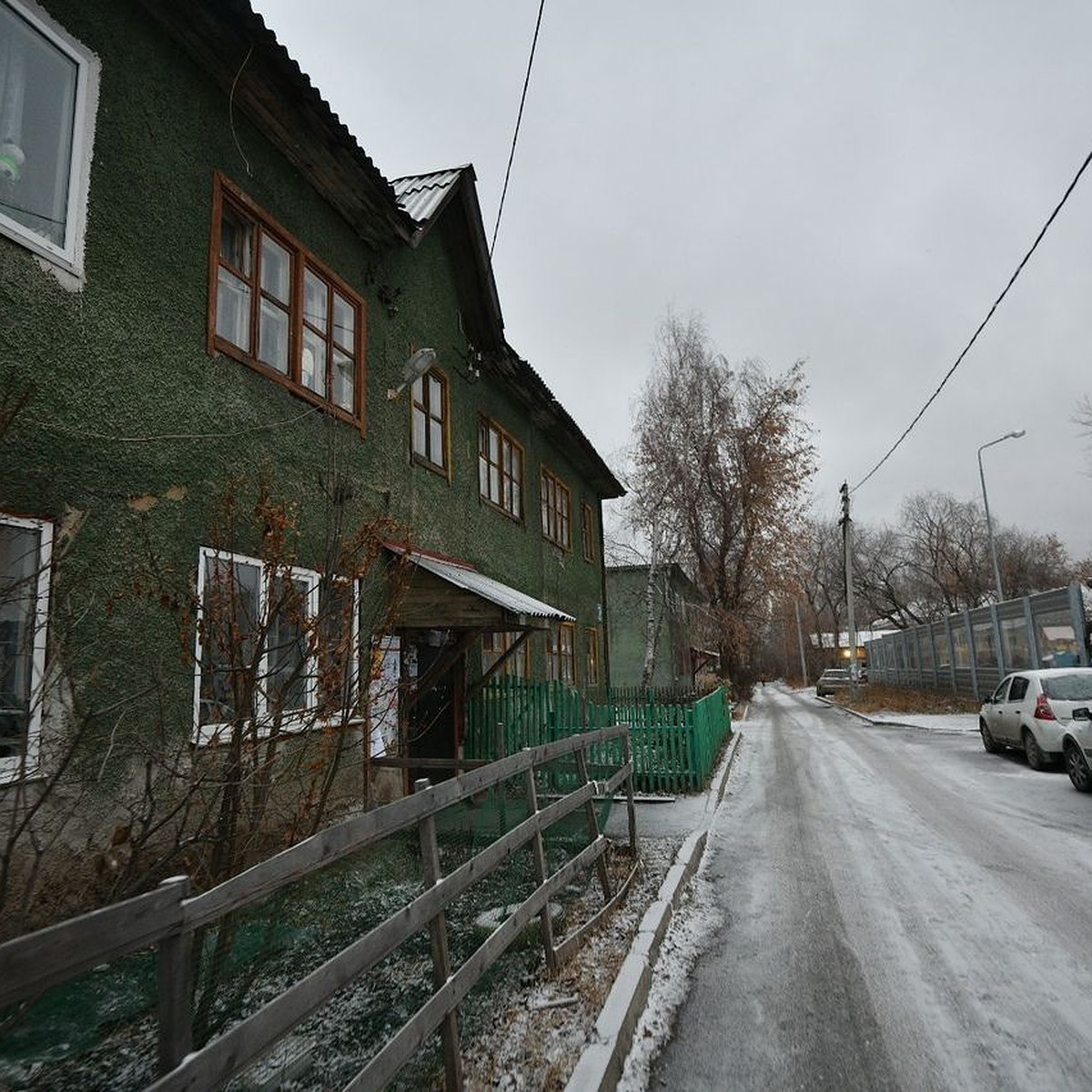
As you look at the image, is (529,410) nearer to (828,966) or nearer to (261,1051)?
(828,966)

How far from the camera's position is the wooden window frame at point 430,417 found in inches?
372

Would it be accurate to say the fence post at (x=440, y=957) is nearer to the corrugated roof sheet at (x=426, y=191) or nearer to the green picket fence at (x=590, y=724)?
the green picket fence at (x=590, y=724)

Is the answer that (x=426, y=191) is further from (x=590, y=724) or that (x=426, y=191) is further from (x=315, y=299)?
(x=590, y=724)

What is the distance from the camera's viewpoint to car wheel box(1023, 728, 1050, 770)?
12172 millimetres

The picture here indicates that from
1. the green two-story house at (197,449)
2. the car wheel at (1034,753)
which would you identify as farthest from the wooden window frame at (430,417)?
the car wheel at (1034,753)

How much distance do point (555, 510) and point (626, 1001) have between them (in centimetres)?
1282

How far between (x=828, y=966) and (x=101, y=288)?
6332 millimetres

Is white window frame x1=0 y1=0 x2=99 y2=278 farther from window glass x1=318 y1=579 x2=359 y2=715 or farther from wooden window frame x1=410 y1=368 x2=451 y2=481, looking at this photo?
wooden window frame x1=410 y1=368 x2=451 y2=481

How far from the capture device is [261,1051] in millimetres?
1896

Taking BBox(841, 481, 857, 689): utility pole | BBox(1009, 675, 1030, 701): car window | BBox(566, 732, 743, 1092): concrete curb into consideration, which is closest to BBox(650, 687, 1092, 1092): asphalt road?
BBox(566, 732, 743, 1092): concrete curb

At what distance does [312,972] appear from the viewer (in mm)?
2221

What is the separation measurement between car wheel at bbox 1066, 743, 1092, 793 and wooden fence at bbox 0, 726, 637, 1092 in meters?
9.04

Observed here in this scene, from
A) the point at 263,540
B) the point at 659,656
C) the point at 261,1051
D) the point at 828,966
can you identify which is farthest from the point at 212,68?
the point at 659,656

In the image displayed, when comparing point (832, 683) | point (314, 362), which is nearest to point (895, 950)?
point (314, 362)
